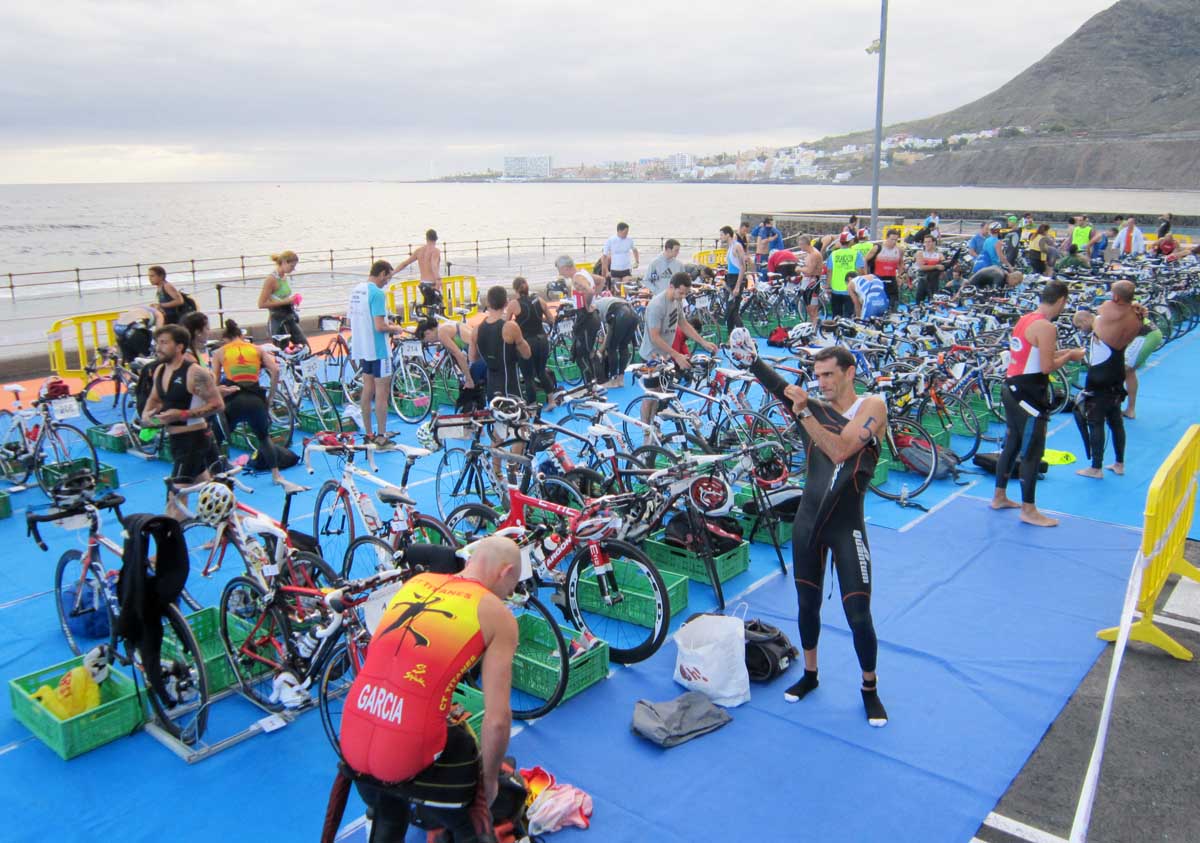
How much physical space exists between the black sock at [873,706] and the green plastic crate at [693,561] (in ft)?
5.15

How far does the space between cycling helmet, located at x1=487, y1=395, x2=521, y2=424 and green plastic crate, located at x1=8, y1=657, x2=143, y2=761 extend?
2.96 meters

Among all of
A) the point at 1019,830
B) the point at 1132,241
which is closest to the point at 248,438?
the point at 1019,830

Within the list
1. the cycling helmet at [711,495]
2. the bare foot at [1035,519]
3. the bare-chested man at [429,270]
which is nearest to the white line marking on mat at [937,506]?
the bare foot at [1035,519]

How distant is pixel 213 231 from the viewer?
7769cm

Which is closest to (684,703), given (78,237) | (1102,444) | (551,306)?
(1102,444)

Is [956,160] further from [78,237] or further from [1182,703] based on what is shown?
[1182,703]

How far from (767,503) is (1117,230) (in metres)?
24.5

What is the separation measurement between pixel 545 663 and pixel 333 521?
8.18 feet

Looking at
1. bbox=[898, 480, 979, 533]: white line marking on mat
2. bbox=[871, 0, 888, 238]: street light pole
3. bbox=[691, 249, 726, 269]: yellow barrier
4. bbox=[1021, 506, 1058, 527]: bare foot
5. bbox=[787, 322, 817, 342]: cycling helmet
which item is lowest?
bbox=[898, 480, 979, 533]: white line marking on mat

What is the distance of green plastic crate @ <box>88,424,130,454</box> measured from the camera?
31.3ft

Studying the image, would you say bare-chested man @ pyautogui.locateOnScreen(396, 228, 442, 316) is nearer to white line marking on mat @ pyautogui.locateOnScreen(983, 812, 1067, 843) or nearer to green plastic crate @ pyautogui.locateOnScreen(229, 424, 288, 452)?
green plastic crate @ pyautogui.locateOnScreen(229, 424, 288, 452)

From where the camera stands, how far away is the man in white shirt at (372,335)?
348 inches

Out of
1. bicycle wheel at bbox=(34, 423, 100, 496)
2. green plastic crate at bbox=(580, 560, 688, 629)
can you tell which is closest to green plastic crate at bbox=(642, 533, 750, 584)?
green plastic crate at bbox=(580, 560, 688, 629)

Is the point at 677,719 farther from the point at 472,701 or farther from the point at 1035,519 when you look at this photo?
the point at 1035,519
